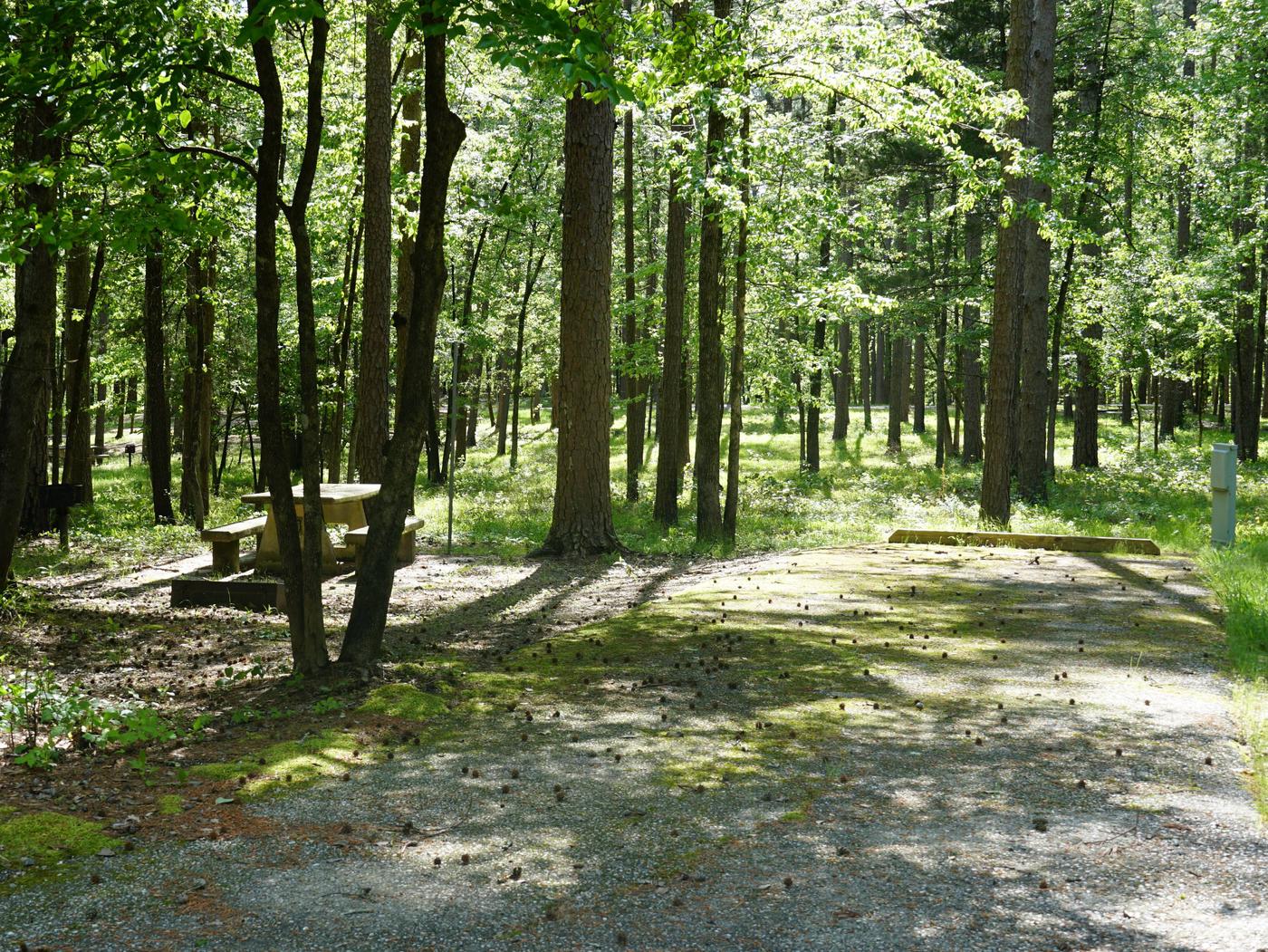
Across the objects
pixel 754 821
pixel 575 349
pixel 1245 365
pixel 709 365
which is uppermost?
pixel 1245 365

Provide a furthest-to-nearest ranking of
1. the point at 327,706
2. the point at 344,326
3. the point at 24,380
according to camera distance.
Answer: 1. the point at 344,326
2. the point at 24,380
3. the point at 327,706

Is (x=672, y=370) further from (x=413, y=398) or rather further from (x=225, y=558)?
(x=413, y=398)

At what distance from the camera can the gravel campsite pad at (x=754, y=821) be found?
367cm

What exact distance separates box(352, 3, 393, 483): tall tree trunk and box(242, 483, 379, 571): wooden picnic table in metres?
2.28

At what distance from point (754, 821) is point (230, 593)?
23.0 ft

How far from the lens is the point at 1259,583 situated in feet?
31.4

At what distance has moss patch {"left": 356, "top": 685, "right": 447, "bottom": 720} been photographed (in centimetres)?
647

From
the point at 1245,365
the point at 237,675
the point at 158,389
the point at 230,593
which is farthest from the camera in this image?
the point at 1245,365

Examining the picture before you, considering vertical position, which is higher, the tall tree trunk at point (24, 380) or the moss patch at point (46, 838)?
the tall tree trunk at point (24, 380)

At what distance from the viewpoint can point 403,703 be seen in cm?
664

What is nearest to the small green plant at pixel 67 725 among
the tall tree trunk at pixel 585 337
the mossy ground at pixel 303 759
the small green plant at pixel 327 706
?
the mossy ground at pixel 303 759

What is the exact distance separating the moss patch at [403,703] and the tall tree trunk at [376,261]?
8150mm

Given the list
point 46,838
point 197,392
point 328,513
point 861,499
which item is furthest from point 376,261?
point 861,499

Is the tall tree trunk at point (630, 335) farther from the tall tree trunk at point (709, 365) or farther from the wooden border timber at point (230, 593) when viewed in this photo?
the wooden border timber at point (230, 593)
